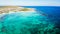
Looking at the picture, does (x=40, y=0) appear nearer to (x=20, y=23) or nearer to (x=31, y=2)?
(x=31, y=2)

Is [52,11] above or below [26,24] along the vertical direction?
above

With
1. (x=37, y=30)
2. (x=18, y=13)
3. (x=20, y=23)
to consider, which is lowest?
(x=37, y=30)

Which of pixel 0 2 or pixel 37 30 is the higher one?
pixel 0 2

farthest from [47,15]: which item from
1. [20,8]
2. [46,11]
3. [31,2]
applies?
[20,8]

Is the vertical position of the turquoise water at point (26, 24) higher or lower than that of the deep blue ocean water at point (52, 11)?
lower

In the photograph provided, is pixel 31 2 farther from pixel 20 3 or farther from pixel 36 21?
pixel 36 21

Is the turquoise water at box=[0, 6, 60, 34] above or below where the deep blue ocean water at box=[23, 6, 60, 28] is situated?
below
